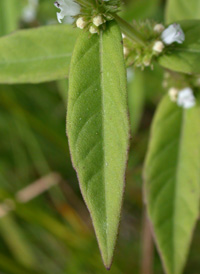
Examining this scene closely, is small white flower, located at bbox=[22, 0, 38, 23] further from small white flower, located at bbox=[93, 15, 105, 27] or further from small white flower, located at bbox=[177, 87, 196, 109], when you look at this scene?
small white flower, located at bbox=[93, 15, 105, 27]

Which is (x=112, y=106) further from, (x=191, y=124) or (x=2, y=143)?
(x=2, y=143)

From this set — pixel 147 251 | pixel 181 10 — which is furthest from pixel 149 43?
pixel 147 251

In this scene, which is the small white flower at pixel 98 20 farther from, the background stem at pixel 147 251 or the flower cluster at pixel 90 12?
the background stem at pixel 147 251

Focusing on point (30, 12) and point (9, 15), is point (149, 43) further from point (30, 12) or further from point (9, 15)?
point (30, 12)

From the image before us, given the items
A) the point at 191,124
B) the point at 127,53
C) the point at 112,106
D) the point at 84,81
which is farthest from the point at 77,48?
the point at 191,124

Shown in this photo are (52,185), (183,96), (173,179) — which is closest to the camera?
(183,96)

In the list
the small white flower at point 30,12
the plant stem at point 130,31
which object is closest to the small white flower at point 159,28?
the plant stem at point 130,31

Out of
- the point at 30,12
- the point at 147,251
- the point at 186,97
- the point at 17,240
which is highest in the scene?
the point at 30,12
